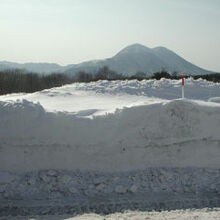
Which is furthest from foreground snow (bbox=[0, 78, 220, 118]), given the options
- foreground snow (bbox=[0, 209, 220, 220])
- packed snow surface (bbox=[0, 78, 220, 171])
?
foreground snow (bbox=[0, 209, 220, 220])

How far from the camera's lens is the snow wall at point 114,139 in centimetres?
611

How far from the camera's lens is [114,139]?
6176mm

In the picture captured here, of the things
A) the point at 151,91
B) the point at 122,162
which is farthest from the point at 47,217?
the point at 151,91

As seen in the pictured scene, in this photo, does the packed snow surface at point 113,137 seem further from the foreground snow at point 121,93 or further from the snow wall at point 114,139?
the foreground snow at point 121,93

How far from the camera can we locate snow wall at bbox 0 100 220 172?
6.11m

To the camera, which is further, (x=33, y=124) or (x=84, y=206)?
(x=33, y=124)

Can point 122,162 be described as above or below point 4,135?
below

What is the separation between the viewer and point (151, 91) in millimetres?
9750

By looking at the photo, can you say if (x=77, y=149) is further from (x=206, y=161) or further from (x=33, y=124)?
(x=206, y=161)

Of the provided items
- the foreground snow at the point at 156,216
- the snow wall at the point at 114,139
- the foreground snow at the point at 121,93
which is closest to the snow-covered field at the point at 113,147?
the snow wall at the point at 114,139

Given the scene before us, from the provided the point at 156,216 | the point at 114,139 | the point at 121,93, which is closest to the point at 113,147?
the point at 114,139

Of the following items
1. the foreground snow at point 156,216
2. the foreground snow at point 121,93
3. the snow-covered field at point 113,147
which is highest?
the foreground snow at point 121,93

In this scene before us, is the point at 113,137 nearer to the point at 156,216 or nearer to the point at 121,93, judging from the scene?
the point at 156,216

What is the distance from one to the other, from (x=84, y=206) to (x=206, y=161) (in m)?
2.70
